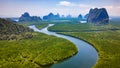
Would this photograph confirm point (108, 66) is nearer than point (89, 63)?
Yes

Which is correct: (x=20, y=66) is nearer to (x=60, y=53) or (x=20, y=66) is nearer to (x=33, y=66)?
(x=33, y=66)

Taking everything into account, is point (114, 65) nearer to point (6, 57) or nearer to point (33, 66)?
point (33, 66)

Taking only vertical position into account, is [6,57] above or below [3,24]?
below

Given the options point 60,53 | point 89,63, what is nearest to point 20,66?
point 60,53

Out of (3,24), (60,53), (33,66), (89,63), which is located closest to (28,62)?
(33,66)

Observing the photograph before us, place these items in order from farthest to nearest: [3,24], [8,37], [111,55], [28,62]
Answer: [3,24]
[8,37]
[111,55]
[28,62]

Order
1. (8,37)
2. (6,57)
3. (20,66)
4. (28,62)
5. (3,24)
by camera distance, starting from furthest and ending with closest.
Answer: (3,24), (8,37), (6,57), (28,62), (20,66)

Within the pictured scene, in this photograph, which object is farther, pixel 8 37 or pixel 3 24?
pixel 3 24

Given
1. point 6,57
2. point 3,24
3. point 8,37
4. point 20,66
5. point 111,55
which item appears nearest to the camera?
point 20,66

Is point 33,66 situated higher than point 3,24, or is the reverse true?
point 3,24
